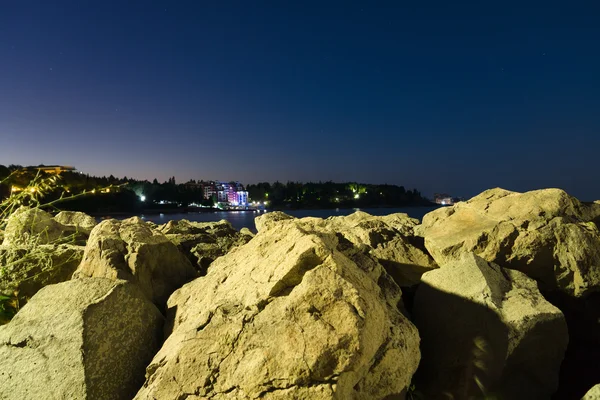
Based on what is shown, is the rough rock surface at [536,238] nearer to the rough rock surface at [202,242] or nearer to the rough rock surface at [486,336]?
the rough rock surface at [486,336]

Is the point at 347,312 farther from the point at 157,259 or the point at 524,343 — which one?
the point at 157,259

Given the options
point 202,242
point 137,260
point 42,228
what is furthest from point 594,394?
point 42,228

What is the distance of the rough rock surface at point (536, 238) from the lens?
219 inches

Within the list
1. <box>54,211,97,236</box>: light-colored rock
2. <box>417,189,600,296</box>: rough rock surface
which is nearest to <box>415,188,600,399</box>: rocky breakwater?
<box>417,189,600,296</box>: rough rock surface

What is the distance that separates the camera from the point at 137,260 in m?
4.63

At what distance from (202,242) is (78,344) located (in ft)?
11.8

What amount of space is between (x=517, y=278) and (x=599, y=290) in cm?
165

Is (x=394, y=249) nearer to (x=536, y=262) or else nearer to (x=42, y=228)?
(x=536, y=262)

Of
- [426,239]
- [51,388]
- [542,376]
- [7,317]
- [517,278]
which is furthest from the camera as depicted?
[426,239]

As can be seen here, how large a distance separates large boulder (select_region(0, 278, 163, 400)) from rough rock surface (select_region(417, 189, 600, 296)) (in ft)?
14.2

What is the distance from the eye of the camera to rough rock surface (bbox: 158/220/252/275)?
5927 mm

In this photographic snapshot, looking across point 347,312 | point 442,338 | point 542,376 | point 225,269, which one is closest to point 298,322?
point 347,312

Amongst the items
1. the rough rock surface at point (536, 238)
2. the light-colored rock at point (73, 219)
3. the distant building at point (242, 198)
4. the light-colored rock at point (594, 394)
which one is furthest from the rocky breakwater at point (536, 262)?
the distant building at point (242, 198)

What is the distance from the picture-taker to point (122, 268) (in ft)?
Result: 14.8
